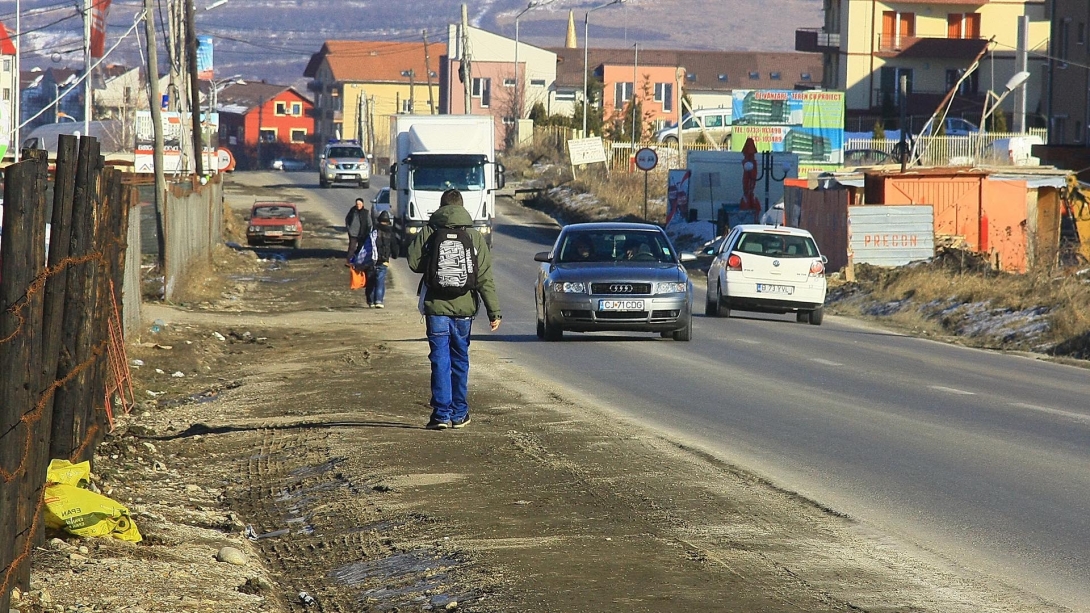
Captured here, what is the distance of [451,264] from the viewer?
453 inches

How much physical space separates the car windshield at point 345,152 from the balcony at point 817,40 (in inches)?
1158

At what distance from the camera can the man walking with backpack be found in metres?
11.5

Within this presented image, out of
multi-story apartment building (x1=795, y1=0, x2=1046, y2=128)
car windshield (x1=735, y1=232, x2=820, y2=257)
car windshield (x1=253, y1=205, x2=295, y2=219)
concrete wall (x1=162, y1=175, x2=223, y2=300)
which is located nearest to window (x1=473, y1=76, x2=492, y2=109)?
multi-story apartment building (x1=795, y1=0, x2=1046, y2=128)

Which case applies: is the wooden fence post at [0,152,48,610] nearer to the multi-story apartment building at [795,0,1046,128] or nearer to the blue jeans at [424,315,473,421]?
the blue jeans at [424,315,473,421]

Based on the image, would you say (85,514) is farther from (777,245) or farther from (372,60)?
(372,60)

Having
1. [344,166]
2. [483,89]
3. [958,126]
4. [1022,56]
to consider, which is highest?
[483,89]

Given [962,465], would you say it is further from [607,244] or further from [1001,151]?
[1001,151]

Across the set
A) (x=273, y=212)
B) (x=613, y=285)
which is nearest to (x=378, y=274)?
(x=613, y=285)

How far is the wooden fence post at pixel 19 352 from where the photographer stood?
630 centimetres

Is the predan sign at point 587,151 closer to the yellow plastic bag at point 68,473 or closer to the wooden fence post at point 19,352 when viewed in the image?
the yellow plastic bag at point 68,473

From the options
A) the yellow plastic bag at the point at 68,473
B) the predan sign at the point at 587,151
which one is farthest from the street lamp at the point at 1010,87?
the yellow plastic bag at the point at 68,473

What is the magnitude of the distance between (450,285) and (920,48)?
8192cm

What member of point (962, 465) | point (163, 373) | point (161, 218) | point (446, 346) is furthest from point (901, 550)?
point (161, 218)

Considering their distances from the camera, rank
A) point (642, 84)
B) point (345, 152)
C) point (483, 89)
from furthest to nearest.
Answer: point (642, 84), point (483, 89), point (345, 152)
